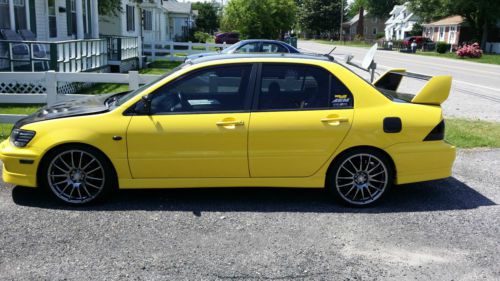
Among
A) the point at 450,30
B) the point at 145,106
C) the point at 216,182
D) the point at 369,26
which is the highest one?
the point at 369,26

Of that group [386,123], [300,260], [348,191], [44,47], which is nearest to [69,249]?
[300,260]

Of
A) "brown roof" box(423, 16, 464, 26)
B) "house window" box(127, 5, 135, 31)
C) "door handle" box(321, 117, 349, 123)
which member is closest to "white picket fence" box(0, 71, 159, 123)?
"door handle" box(321, 117, 349, 123)

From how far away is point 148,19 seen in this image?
35.2 metres

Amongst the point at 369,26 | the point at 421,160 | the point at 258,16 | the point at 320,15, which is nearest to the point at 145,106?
the point at 421,160

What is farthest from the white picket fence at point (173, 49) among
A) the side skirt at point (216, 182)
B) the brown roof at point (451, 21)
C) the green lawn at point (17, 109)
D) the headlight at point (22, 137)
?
the brown roof at point (451, 21)

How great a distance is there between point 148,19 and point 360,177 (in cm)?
3241

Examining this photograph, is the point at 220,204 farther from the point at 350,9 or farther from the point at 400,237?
the point at 350,9

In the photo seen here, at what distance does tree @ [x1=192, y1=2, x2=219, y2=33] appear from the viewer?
2825 inches

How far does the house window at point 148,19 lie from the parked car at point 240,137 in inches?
1203

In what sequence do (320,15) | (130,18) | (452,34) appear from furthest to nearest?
(320,15), (452,34), (130,18)

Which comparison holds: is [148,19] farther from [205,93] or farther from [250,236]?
[250,236]

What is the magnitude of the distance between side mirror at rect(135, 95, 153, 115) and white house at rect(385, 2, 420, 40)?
91277 millimetres

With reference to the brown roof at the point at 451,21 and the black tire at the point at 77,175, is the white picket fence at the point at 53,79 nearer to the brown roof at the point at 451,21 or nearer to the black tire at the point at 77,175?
the black tire at the point at 77,175

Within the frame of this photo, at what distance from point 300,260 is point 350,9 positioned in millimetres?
149471
